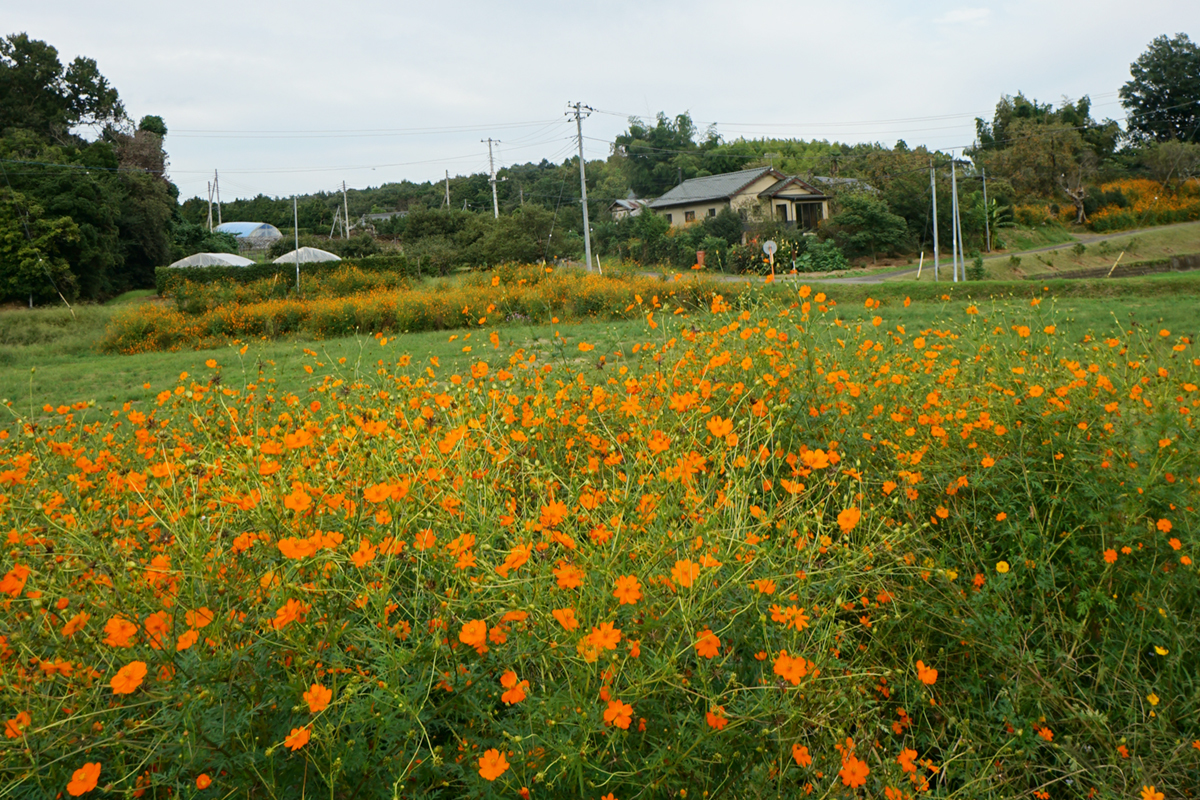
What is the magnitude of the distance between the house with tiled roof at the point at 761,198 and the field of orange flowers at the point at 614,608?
33.3 m

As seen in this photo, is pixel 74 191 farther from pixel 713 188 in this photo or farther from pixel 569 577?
pixel 569 577

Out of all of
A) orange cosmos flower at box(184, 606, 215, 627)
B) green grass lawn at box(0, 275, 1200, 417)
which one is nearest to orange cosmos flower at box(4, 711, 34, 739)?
orange cosmos flower at box(184, 606, 215, 627)

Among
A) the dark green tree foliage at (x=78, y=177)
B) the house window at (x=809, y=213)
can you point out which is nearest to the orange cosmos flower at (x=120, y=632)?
the dark green tree foliage at (x=78, y=177)

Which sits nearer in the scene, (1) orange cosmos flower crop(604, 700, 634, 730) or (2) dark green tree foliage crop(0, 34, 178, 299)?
(1) orange cosmos flower crop(604, 700, 634, 730)

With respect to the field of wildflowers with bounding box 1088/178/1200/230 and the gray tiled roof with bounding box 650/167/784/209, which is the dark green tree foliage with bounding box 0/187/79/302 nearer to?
the gray tiled roof with bounding box 650/167/784/209

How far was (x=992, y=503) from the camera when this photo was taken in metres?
2.58

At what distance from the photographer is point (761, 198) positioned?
35719 mm

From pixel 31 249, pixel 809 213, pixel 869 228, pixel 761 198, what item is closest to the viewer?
pixel 31 249

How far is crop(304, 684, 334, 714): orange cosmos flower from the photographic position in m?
1.18

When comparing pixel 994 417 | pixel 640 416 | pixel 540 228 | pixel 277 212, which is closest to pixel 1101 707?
pixel 994 417

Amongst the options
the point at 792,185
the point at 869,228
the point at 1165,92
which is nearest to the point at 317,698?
the point at 869,228

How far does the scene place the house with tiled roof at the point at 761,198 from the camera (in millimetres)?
35750

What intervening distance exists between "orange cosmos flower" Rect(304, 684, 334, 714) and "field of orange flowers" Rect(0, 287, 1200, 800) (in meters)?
0.05

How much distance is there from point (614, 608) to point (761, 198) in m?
36.6
